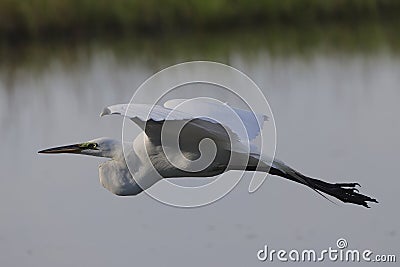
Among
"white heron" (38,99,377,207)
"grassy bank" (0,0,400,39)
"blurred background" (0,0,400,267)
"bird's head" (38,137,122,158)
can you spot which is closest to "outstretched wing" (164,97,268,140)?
"white heron" (38,99,377,207)

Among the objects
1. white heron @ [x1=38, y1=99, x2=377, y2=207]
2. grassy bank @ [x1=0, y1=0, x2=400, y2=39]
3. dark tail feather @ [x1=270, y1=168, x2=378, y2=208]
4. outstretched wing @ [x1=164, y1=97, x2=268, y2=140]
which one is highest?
grassy bank @ [x1=0, y1=0, x2=400, y2=39]

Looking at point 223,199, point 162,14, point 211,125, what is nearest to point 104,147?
point 211,125

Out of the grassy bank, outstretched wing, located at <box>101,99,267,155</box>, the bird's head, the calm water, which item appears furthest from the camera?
the grassy bank

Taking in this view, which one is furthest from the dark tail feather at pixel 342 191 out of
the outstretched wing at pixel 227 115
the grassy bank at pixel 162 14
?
the grassy bank at pixel 162 14

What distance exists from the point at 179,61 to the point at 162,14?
7.34 feet

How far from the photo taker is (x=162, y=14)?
13.4 meters

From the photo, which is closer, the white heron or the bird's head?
the white heron

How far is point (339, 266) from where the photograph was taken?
19.9 feet

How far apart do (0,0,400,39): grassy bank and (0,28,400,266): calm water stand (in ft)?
5.05

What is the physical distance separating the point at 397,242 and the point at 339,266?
0.34 m

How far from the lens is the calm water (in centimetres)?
634

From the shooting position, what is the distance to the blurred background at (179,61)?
644cm

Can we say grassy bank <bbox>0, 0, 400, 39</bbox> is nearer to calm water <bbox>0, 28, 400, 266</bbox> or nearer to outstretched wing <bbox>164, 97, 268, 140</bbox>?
calm water <bbox>0, 28, 400, 266</bbox>

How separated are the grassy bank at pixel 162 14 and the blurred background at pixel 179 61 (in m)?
0.02
